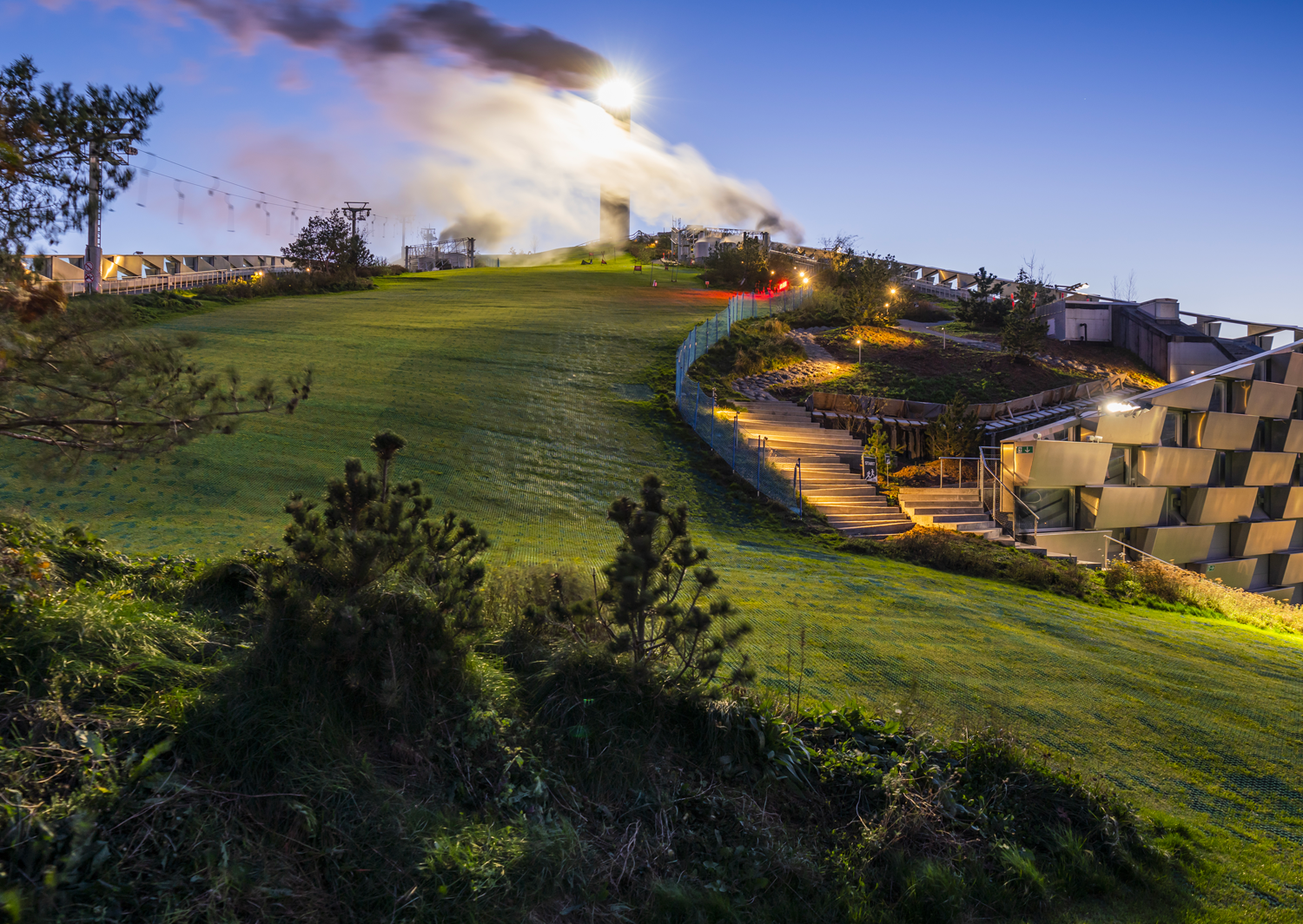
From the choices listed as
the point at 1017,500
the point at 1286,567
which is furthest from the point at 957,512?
the point at 1286,567

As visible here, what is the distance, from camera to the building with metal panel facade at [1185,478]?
1614 cm

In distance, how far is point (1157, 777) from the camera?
5.29m

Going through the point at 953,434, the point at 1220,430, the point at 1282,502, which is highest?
the point at 1220,430

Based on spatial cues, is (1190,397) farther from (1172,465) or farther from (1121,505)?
(1121,505)

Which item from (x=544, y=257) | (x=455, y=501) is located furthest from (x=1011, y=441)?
(x=544, y=257)

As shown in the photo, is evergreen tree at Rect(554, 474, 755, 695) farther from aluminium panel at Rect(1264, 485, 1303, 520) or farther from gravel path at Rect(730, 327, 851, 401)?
aluminium panel at Rect(1264, 485, 1303, 520)

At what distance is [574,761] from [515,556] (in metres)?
5.37

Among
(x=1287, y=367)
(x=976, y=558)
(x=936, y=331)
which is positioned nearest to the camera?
(x=976, y=558)

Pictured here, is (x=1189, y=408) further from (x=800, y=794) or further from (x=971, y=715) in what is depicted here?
(x=800, y=794)

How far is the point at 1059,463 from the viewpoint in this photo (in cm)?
1572

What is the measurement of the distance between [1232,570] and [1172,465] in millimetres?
4519

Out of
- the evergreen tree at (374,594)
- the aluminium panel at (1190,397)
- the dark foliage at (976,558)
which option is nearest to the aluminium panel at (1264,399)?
the aluminium panel at (1190,397)

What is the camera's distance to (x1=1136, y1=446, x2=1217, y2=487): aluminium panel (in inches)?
667

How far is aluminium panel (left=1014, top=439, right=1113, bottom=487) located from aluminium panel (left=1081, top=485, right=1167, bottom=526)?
36cm
